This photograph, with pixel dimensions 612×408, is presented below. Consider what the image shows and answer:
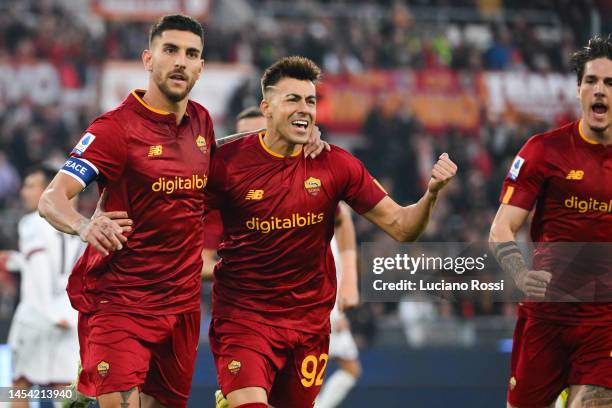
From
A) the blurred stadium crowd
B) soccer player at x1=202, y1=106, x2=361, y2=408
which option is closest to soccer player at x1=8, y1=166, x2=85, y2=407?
soccer player at x1=202, y1=106, x2=361, y2=408

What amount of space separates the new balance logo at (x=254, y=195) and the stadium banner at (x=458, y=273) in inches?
39.6

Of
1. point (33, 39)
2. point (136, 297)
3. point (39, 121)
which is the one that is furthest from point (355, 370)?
point (33, 39)

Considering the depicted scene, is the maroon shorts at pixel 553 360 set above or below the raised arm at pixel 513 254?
below

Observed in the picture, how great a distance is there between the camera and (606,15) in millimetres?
11156

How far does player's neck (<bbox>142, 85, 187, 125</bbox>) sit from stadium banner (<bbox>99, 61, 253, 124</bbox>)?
480 inches

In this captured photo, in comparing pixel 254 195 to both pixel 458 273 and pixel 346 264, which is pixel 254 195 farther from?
pixel 458 273

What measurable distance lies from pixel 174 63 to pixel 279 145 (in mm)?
840

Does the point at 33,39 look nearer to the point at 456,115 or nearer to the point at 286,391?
the point at 456,115

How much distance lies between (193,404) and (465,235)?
6005mm

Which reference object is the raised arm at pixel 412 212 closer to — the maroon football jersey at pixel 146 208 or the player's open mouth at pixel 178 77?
the maroon football jersey at pixel 146 208

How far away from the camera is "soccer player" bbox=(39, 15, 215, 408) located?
595 cm

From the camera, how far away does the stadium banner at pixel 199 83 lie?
1862cm

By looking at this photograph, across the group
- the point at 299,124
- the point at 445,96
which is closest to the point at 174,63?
the point at 299,124

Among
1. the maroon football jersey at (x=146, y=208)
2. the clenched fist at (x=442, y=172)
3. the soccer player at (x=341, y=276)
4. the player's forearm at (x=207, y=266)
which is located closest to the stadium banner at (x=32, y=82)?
the soccer player at (x=341, y=276)
